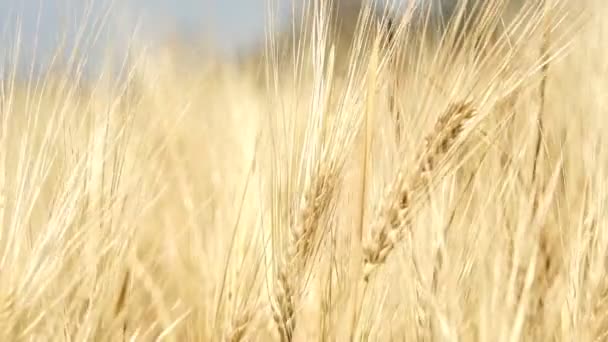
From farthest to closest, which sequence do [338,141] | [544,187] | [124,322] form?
[544,187], [124,322], [338,141]

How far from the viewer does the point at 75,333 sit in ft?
3.37

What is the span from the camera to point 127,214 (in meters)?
1.10

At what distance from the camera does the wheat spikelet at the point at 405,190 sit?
892 mm

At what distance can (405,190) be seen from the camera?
35.1 inches

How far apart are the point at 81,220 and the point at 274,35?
31 cm

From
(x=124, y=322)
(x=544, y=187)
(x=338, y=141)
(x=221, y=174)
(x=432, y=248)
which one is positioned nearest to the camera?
(x=338, y=141)

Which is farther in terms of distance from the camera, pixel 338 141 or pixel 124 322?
pixel 124 322

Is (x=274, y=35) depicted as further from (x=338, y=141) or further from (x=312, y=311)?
(x=312, y=311)

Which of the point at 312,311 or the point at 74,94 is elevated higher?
the point at 74,94

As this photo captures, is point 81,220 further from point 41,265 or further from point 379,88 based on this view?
point 379,88

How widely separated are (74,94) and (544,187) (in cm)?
59

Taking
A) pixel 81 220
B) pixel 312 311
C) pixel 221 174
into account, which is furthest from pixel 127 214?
pixel 221 174

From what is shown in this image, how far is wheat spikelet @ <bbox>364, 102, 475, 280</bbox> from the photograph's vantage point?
0.89 m

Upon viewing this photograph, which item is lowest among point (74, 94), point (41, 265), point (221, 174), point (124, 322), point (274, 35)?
point (221, 174)
